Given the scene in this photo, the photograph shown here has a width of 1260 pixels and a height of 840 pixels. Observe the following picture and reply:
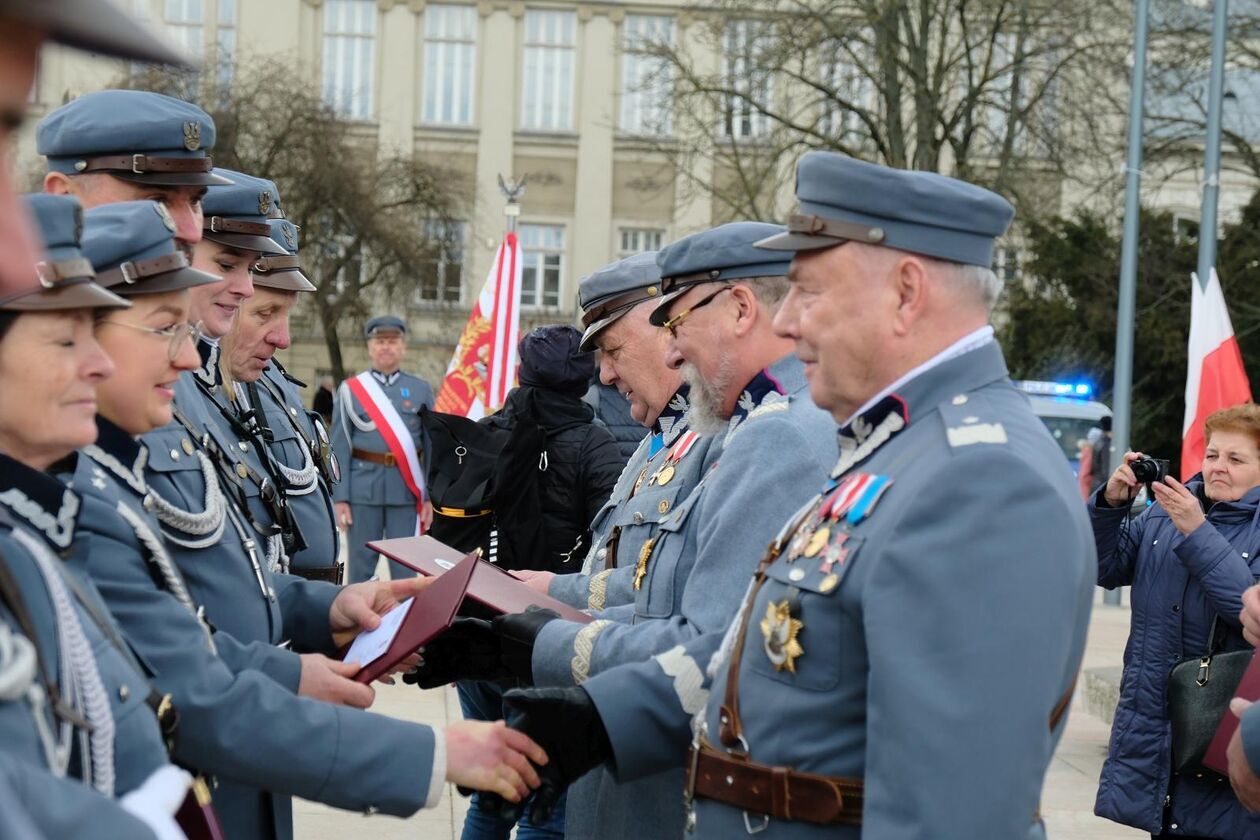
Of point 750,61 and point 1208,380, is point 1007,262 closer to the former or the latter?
point 750,61

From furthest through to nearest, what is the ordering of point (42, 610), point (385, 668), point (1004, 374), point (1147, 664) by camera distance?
point (1147, 664) → point (385, 668) → point (1004, 374) → point (42, 610)

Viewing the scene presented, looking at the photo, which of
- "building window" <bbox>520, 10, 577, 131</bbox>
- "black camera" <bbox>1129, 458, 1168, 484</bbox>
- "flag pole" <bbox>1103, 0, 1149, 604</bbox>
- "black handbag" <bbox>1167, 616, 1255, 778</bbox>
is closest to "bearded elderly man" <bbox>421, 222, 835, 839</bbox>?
"black handbag" <bbox>1167, 616, 1255, 778</bbox>

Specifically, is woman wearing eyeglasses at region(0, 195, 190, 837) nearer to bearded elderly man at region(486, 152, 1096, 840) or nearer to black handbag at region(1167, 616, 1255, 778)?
bearded elderly man at region(486, 152, 1096, 840)

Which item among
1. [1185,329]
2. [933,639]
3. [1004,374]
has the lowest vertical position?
[1185,329]

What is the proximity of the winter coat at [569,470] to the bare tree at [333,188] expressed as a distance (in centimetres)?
2577

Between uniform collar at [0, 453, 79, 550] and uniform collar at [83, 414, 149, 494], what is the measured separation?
2.28 feet

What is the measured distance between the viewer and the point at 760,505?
3379 millimetres

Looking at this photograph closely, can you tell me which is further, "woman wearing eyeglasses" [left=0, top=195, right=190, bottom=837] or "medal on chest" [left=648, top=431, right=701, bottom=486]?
"medal on chest" [left=648, top=431, right=701, bottom=486]

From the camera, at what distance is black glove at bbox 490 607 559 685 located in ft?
12.4

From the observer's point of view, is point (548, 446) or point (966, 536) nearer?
point (966, 536)

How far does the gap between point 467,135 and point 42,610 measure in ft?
140

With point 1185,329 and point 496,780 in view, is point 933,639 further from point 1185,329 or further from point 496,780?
point 1185,329

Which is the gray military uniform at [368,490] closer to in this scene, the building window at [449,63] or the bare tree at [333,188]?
the bare tree at [333,188]

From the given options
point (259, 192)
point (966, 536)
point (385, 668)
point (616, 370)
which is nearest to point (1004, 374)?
point (966, 536)
